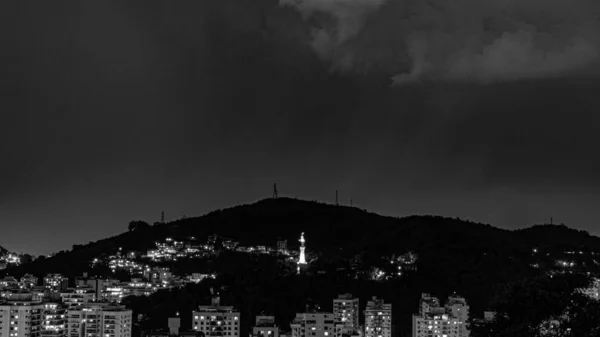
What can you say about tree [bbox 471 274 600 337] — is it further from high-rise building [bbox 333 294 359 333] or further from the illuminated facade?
the illuminated facade

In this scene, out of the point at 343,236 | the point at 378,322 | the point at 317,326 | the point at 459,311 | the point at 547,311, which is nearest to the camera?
the point at 547,311

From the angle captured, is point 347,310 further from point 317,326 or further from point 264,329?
point 317,326

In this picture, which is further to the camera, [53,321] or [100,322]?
[100,322]

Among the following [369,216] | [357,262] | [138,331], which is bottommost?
[138,331]

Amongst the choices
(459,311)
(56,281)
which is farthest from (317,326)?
(56,281)

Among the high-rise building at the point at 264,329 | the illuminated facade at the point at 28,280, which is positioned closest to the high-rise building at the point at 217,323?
the high-rise building at the point at 264,329

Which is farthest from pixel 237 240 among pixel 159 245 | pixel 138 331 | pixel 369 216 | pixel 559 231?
pixel 138 331

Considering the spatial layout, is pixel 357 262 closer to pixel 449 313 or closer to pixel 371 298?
pixel 371 298
